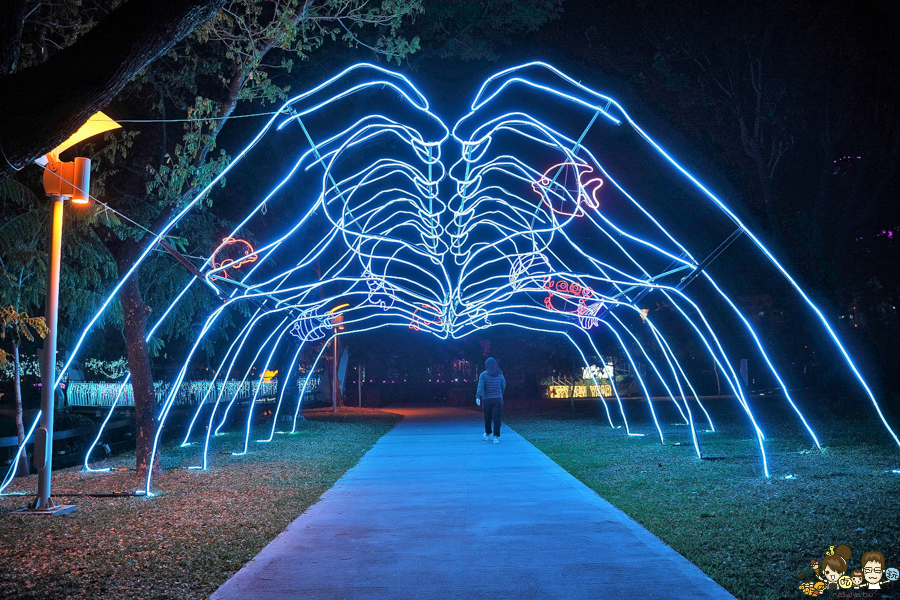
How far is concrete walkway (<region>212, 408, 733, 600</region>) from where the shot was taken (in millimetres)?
4469

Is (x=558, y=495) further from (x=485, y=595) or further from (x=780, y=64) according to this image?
(x=780, y=64)

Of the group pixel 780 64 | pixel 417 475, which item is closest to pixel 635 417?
pixel 780 64

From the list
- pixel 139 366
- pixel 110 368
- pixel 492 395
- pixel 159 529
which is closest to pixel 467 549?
pixel 159 529

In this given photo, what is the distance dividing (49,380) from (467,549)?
4733mm

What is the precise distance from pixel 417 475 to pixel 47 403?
457 cm

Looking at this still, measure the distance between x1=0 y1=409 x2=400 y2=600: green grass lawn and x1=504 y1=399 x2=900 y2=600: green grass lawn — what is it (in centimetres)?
339

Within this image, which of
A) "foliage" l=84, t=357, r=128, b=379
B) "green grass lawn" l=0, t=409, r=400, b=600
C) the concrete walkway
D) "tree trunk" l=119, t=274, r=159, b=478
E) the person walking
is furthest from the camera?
"foliage" l=84, t=357, r=128, b=379

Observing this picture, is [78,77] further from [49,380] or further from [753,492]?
[753,492]

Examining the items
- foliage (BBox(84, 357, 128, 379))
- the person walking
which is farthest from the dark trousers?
foliage (BBox(84, 357, 128, 379))

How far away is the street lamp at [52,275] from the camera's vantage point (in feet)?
23.5

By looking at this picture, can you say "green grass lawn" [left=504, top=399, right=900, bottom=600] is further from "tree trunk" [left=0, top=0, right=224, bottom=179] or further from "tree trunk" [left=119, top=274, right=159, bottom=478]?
"tree trunk" [left=119, top=274, right=159, bottom=478]

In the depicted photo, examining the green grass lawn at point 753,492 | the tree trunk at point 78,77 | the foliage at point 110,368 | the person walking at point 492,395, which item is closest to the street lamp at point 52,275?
the tree trunk at point 78,77

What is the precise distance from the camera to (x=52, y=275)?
7.40m

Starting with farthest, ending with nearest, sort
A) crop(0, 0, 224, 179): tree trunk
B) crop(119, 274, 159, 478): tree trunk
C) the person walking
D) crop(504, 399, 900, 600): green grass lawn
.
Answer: the person walking → crop(119, 274, 159, 478): tree trunk → crop(504, 399, 900, 600): green grass lawn → crop(0, 0, 224, 179): tree trunk
